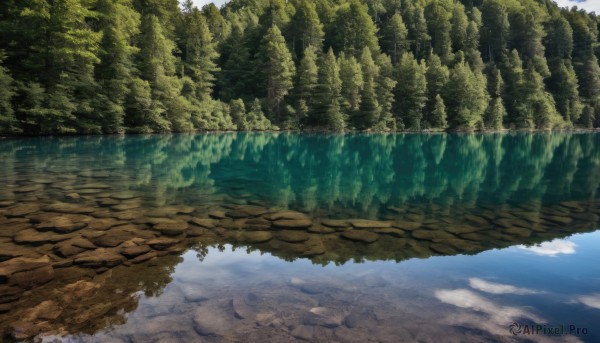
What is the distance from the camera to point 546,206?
12.8 meters

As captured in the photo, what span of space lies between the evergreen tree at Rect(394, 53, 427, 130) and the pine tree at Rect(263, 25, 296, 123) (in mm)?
21809

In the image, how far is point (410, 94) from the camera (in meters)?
71.1

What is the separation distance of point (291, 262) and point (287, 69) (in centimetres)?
6246

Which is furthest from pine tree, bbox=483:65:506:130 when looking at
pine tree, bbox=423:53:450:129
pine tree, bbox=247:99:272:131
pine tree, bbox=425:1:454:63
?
pine tree, bbox=247:99:272:131

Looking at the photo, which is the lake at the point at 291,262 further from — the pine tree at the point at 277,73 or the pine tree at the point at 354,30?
the pine tree at the point at 354,30

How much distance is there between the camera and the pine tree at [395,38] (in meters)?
97.2

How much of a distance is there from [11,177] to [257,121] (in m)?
48.3

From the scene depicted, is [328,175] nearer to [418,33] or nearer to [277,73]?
[277,73]

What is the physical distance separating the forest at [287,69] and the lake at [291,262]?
24.8m

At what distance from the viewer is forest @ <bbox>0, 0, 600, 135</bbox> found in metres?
34.4

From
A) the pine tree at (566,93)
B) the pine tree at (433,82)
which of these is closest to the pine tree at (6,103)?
the pine tree at (433,82)

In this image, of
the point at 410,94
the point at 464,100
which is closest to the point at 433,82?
the point at 410,94

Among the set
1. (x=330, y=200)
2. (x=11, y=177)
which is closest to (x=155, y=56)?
(x=11, y=177)

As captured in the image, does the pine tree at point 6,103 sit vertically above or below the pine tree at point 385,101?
below
